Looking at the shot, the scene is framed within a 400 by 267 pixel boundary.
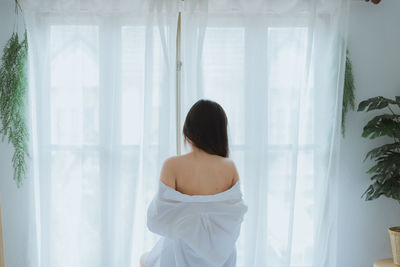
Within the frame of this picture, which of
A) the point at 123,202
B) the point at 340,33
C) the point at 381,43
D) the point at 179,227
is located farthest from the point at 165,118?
the point at 381,43

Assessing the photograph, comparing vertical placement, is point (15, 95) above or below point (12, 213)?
above

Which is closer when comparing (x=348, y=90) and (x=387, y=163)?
→ (x=387, y=163)

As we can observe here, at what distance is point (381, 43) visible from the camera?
8.74ft

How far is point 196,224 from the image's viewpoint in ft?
5.82

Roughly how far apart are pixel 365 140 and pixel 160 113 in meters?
1.45

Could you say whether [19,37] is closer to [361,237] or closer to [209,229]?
[209,229]

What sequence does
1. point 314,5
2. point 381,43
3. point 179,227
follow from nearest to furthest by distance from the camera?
point 179,227 → point 314,5 → point 381,43

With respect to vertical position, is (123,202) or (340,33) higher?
(340,33)

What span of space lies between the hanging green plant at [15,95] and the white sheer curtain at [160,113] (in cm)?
6

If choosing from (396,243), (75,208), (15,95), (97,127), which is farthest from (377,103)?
(15,95)

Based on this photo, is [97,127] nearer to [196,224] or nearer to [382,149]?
[196,224]

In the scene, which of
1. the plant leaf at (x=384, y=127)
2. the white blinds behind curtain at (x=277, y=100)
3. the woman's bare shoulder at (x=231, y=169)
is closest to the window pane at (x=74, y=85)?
the white blinds behind curtain at (x=277, y=100)

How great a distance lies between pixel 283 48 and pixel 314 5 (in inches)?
12.9

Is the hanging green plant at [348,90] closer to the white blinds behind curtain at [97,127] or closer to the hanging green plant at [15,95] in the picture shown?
the white blinds behind curtain at [97,127]
